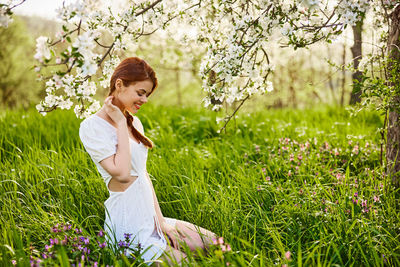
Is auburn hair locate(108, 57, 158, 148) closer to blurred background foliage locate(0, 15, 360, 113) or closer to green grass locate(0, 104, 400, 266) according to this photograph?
green grass locate(0, 104, 400, 266)

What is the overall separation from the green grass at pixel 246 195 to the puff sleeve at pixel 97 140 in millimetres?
695

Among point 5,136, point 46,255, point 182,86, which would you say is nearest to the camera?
point 46,255

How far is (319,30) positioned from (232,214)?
167 centimetres

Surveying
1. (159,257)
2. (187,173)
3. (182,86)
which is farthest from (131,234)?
(182,86)

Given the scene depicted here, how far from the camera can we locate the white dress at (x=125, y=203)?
245 centimetres

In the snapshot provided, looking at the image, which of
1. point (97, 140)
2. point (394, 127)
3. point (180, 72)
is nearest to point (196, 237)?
point (97, 140)

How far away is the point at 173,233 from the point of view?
2629 mm

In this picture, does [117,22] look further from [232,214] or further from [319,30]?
[232,214]

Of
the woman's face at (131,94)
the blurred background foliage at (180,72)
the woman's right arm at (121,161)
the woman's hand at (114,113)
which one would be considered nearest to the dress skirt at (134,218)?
the woman's right arm at (121,161)

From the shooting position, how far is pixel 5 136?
4738mm

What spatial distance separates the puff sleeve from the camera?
7.96 ft

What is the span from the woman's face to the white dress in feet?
0.68

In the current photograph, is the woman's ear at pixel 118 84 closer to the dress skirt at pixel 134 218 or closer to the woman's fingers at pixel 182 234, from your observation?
the dress skirt at pixel 134 218

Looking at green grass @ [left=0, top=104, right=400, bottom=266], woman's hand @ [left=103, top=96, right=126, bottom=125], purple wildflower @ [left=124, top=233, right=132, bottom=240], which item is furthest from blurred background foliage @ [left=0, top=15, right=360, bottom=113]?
purple wildflower @ [left=124, top=233, right=132, bottom=240]
